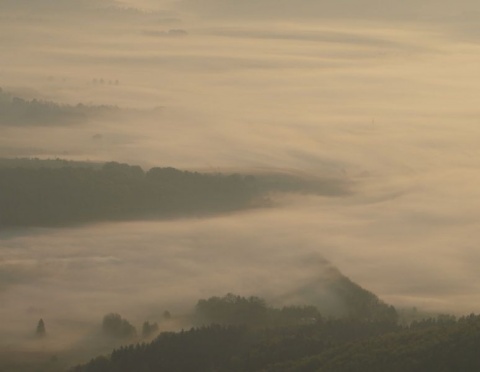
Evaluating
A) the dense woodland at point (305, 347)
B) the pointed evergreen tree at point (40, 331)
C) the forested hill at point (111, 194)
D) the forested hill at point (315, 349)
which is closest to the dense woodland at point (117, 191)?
the forested hill at point (111, 194)

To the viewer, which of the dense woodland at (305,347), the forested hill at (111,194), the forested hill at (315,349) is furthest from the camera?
the forested hill at (111,194)

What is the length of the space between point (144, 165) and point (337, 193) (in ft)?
48.8

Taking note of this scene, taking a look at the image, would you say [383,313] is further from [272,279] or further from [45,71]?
[45,71]

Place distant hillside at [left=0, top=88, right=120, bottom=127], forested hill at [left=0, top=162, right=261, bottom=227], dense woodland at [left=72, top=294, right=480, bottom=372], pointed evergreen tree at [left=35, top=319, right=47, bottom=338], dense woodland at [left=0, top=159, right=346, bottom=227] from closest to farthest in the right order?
1. dense woodland at [left=72, top=294, right=480, bottom=372]
2. pointed evergreen tree at [left=35, top=319, right=47, bottom=338]
3. forested hill at [left=0, top=162, right=261, bottom=227]
4. dense woodland at [left=0, top=159, right=346, bottom=227]
5. distant hillside at [left=0, top=88, right=120, bottom=127]

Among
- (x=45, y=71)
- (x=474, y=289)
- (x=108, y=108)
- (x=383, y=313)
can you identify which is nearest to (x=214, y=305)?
(x=383, y=313)

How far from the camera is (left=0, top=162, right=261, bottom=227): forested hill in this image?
291 ft

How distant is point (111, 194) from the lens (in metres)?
94.1

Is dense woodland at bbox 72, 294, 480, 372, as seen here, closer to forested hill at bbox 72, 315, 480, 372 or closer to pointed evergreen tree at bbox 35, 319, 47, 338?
forested hill at bbox 72, 315, 480, 372

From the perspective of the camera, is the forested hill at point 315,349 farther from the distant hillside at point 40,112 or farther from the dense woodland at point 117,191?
the distant hillside at point 40,112

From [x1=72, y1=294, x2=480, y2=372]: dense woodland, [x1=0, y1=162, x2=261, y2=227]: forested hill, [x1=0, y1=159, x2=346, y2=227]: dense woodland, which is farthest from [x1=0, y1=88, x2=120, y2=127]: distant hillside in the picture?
[x1=72, y1=294, x2=480, y2=372]: dense woodland

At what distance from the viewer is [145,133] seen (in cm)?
13300

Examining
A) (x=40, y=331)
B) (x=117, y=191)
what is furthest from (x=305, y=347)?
(x=117, y=191)

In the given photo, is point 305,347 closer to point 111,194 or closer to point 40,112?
point 111,194

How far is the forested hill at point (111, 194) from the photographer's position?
3489 inches
